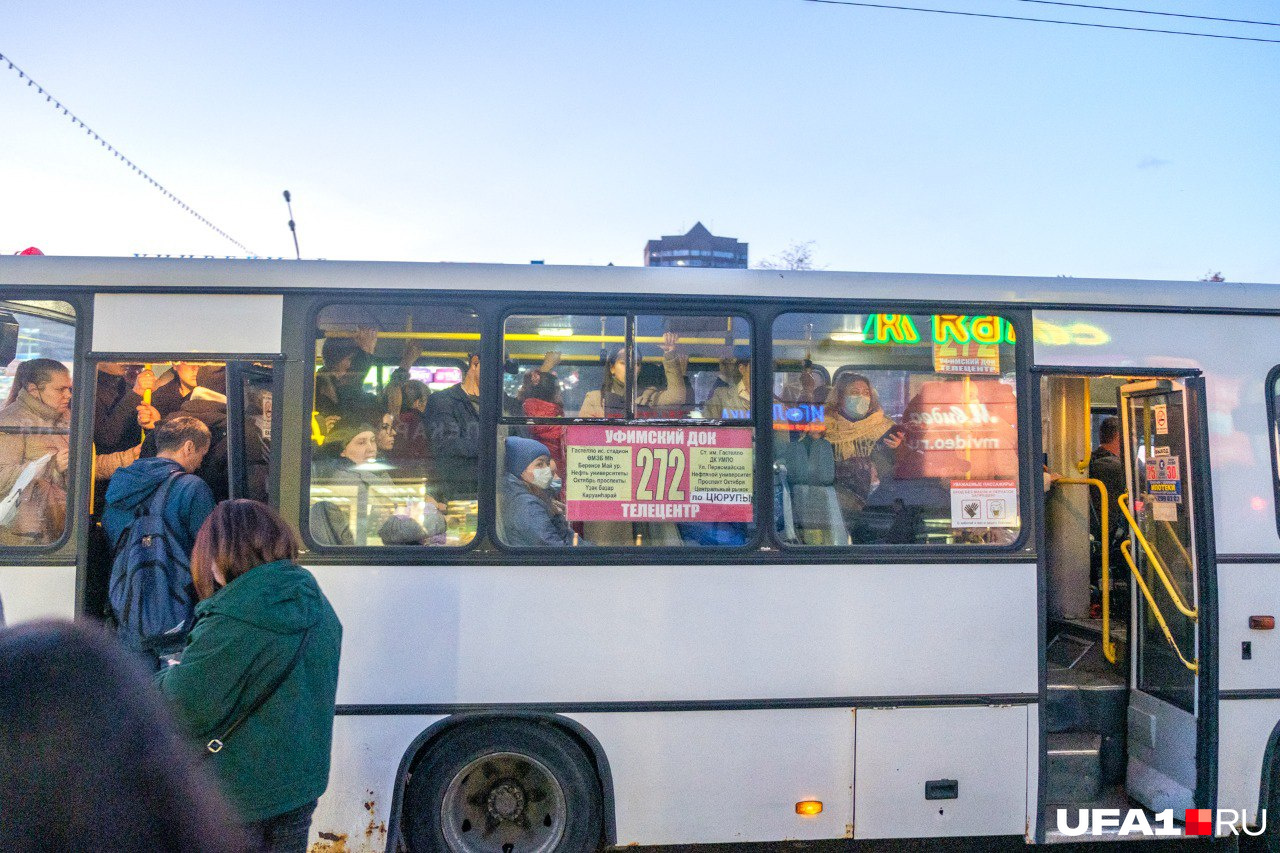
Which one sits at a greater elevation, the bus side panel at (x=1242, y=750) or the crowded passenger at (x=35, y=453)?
the crowded passenger at (x=35, y=453)

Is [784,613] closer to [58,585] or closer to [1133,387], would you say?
[1133,387]

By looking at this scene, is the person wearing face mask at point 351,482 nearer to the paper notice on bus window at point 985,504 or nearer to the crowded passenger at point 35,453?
the crowded passenger at point 35,453

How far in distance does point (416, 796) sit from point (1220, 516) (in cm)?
402

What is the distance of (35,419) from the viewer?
4035 mm

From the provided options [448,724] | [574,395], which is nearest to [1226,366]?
[574,395]

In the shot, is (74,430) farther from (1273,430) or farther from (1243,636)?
(1273,430)

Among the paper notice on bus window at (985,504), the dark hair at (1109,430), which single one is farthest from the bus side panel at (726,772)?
the dark hair at (1109,430)

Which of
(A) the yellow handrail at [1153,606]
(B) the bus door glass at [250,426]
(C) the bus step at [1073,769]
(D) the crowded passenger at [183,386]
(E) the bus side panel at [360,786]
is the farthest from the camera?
(C) the bus step at [1073,769]

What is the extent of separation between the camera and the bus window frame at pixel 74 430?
394cm

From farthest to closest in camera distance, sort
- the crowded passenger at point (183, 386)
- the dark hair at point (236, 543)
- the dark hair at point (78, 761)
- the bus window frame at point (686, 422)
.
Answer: the crowded passenger at point (183, 386) → the bus window frame at point (686, 422) → the dark hair at point (236, 543) → the dark hair at point (78, 761)

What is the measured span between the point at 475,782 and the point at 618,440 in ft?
5.60

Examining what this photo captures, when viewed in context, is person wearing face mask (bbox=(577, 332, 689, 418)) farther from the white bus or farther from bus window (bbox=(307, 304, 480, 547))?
bus window (bbox=(307, 304, 480, 547))

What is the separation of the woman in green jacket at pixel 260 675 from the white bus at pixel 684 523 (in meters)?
1.35

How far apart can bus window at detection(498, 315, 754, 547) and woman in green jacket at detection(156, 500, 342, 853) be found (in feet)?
4.88
